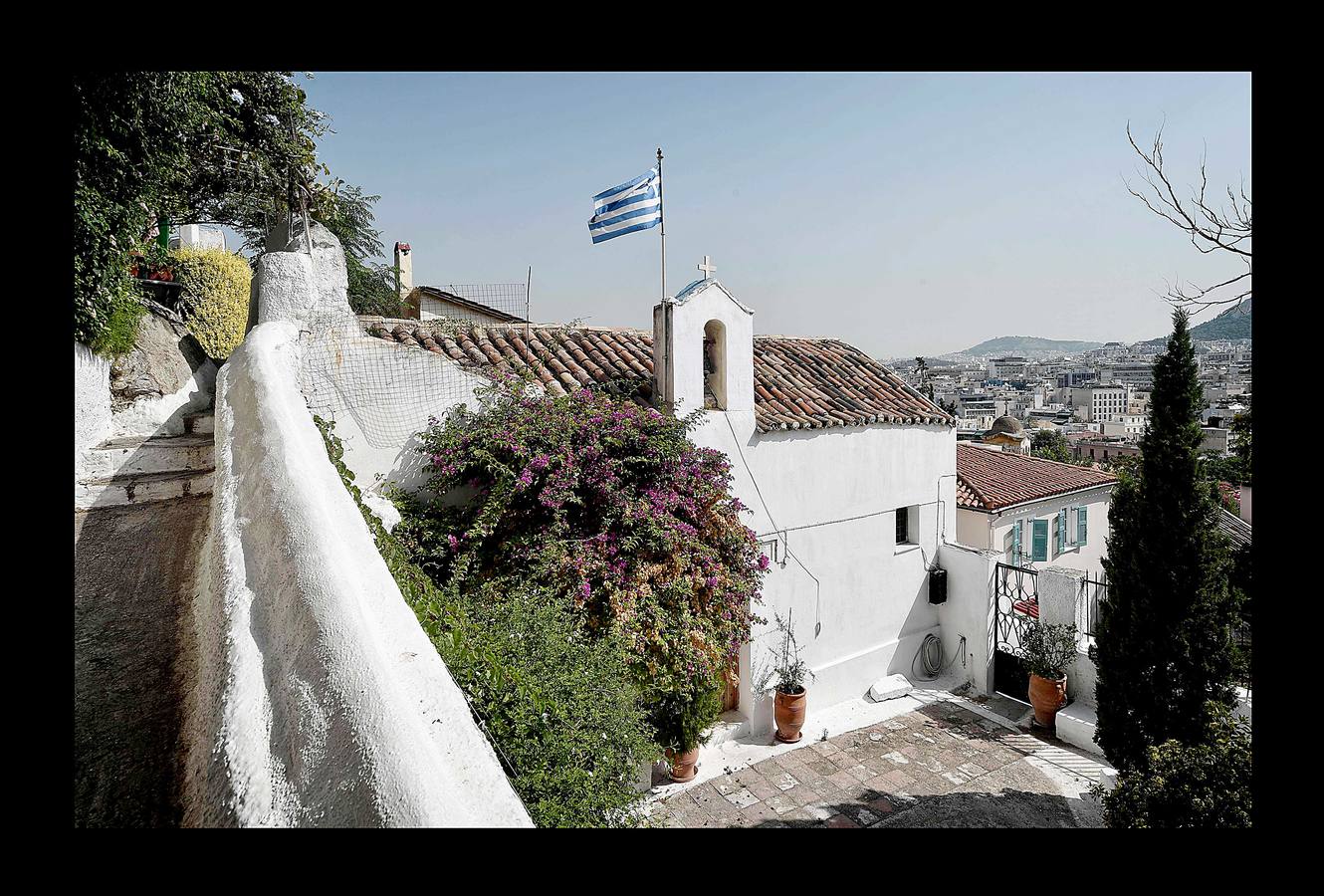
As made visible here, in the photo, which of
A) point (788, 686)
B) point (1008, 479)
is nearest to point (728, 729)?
point (788, 686)

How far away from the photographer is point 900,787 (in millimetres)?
6156

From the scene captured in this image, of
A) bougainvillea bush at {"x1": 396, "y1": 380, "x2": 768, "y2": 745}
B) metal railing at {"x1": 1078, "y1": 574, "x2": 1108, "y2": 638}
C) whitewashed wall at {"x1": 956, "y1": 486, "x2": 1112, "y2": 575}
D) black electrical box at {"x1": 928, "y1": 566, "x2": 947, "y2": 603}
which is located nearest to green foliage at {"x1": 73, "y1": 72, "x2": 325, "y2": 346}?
bougainvillea bush at {"x1": 396, "y1": 380, "x2": 768, "y2": 745}

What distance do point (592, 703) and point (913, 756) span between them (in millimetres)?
5128

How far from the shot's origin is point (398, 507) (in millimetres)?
5465

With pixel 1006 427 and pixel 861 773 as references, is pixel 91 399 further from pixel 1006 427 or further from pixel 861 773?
pixel 1006 427

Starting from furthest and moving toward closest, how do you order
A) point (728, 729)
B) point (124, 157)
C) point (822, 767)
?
1. point (728, 729)
2. point (822, 767)
3. point (124, 157)

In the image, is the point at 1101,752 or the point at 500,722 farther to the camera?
the point at 1101,752

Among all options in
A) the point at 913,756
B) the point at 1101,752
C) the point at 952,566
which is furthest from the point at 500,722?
the point at 952,566

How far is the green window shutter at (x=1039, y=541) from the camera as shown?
11.8 meters

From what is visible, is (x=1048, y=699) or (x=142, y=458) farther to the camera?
(x=1048, y=699)

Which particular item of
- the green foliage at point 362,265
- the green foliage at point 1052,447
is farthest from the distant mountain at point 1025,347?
the green foliage at point 362,265

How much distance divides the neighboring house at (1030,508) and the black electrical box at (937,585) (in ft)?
6.86

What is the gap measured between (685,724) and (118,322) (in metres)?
6.74
